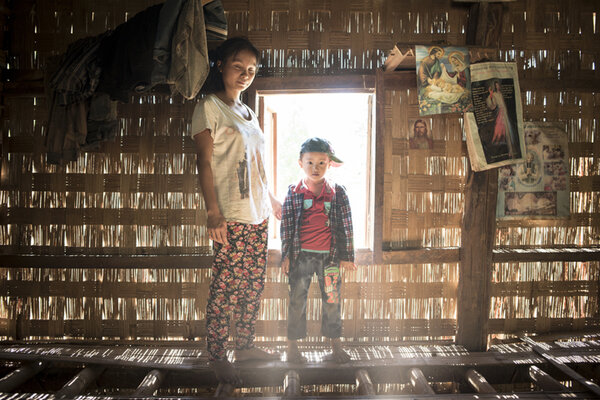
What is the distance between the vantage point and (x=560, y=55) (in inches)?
121

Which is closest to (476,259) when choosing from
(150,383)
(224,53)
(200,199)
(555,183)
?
(555,183)

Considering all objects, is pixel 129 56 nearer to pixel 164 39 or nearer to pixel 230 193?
pixel 164 39

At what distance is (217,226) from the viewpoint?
2.22 meters

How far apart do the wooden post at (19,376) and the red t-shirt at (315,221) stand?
195 cm

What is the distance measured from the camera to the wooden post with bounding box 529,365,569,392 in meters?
2.37

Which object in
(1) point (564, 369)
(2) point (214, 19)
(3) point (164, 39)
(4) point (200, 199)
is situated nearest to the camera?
(3) point (164, 39)

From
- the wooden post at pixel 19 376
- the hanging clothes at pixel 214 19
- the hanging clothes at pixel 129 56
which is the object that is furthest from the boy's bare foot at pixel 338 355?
the hanging clothes at pixel 214 19

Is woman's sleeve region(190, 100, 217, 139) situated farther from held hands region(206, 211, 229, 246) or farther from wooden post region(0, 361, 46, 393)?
wooden post region(0, 361, 46, 393)

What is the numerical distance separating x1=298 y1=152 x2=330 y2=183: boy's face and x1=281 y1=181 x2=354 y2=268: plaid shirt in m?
0.16

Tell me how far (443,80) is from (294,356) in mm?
2126

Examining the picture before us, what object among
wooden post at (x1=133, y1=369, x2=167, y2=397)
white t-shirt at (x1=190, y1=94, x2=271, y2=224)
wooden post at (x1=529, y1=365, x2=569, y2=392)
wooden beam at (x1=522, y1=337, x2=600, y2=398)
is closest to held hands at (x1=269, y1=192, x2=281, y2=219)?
white t-shirt at (x1=190, y1=94, x2=271, y2=224)

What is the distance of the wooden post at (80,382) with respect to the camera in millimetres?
2250

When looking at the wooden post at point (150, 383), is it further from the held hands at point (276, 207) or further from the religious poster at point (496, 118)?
the religious poster at point (496, 118)

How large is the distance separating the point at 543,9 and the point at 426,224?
190cm
